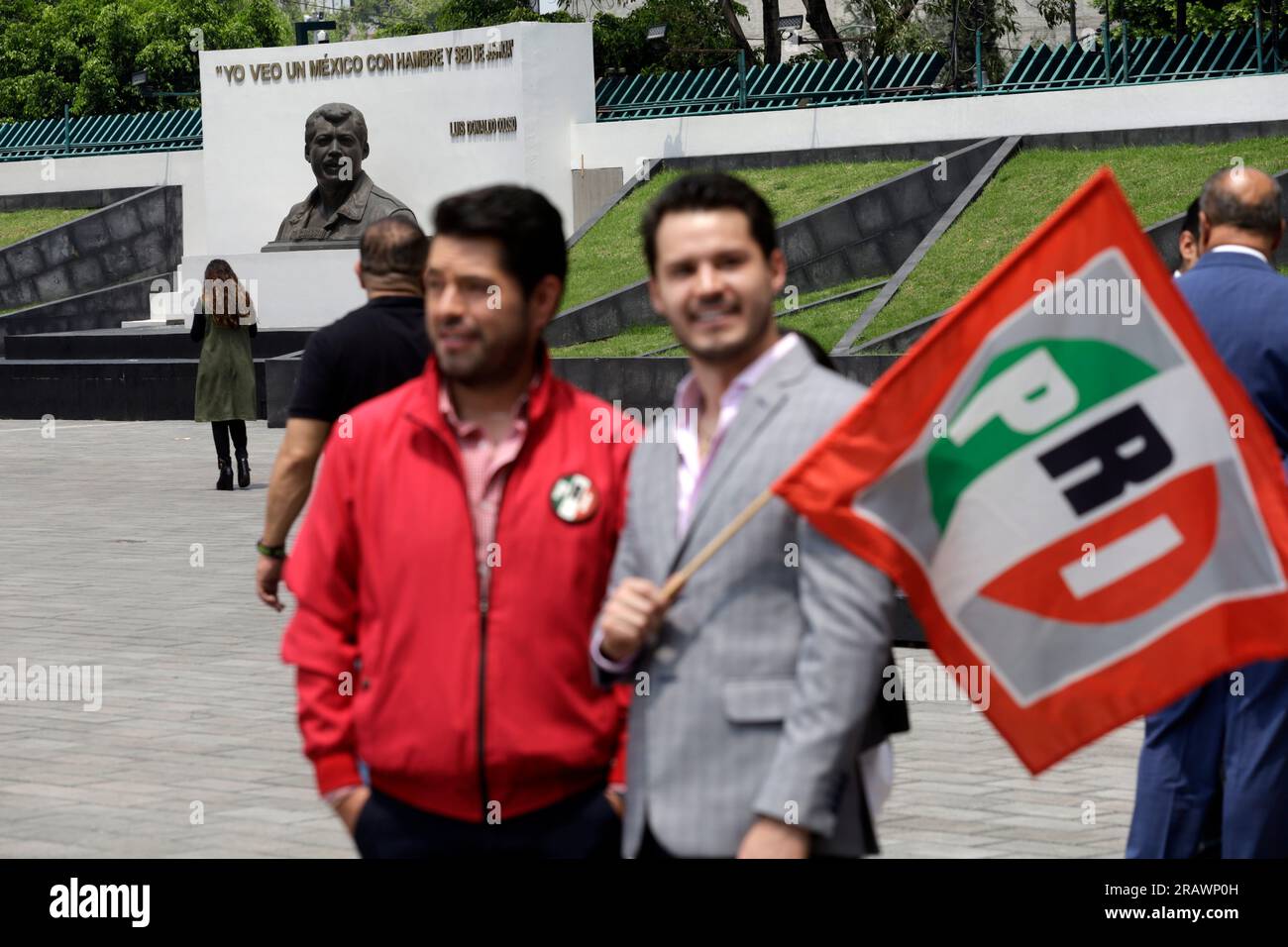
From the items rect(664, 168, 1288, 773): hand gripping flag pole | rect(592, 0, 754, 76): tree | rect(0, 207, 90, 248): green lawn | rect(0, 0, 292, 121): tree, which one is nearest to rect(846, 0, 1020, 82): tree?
rect(592, 0, 754, 76): tree

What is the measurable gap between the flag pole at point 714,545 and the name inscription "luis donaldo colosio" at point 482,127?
2415cm

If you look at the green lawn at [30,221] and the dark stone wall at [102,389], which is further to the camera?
the green lawn at [30,221]

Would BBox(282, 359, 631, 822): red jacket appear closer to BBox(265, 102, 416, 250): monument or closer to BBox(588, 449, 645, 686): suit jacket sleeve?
BBox(588, 449, 645, 686): suit jacket sleeve

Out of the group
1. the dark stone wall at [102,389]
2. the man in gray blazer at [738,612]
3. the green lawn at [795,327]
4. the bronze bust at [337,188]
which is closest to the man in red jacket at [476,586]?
the man in gray blazer at [738,612]

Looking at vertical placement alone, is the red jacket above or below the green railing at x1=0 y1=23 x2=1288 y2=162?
below

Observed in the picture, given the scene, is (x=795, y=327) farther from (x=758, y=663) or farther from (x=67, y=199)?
(x=758, y=663)

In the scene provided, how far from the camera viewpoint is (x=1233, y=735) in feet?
17.0

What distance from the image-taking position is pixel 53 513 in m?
15.3

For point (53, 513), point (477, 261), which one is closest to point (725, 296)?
point (477, 261)

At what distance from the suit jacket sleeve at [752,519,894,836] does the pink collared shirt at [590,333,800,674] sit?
255 millimetres

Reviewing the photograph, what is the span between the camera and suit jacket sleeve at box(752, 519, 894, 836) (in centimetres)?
312

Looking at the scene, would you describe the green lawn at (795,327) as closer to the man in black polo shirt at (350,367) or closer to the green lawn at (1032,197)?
the green lawn at (1032,197)

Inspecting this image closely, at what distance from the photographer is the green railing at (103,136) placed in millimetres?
33344
